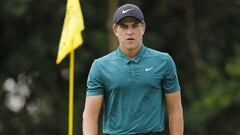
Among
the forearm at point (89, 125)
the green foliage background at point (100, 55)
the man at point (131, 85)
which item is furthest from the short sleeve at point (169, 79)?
the green foliage background at point (100, 55)

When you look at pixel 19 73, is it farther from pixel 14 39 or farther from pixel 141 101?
pixel 141 101

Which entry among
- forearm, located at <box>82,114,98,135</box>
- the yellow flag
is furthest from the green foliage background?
forearm, located at <box>82,114,98,135</box>

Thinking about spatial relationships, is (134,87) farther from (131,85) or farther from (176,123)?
(176,123)

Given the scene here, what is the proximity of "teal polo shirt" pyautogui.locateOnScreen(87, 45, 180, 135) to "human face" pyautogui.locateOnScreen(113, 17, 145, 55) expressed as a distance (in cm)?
8

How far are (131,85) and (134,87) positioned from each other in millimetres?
26

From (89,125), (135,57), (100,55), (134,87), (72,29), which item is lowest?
(89,125)

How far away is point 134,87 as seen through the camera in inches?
246

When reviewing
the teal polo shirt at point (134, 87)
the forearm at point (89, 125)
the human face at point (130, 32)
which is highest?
the human face at point (130, 32)

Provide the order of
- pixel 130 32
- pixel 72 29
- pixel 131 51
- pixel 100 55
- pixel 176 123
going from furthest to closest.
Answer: pixel 100 55, pixel 72 29, pixel 176 123, pixel 131 51, pixel 130 32

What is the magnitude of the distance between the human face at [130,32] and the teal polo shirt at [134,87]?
0.08 metres

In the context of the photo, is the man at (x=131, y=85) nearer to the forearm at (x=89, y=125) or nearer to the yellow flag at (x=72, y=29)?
the forearm at (x=89, y=125)

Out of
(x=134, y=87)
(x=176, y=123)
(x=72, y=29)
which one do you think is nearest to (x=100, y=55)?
(x=72, y=29)

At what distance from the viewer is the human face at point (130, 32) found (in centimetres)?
624

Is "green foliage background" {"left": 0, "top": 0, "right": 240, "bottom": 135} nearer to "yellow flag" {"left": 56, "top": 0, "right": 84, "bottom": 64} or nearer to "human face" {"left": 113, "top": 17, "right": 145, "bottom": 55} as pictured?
"yellow flag" {"left": 56, "top": 0, "right": 84, "bottom": 64}
